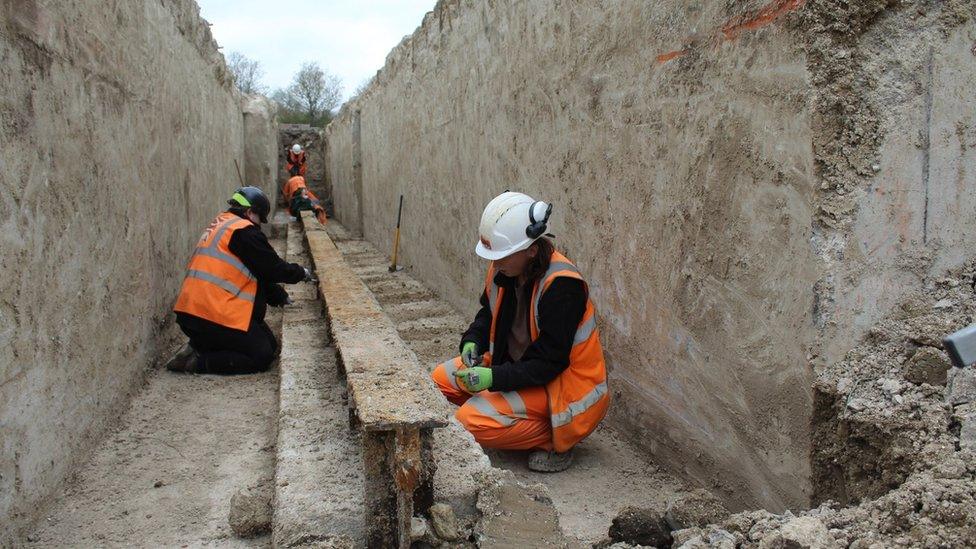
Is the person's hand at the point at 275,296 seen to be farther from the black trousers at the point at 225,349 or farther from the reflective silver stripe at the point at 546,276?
the reflective silver stripe at the point at 546,276

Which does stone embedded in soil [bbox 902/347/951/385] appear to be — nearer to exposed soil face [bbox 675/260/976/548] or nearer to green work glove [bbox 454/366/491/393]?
exposed soil face [bbox 675/260/976/548]

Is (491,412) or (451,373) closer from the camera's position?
(491,412)

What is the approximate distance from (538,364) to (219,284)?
2.45 meters

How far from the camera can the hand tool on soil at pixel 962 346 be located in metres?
1.17

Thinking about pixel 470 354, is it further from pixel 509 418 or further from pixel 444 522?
pixel 444 522

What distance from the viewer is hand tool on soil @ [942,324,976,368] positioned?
3.84 ft

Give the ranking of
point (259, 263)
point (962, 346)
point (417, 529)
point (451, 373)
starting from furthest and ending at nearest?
1. point (259, 263)
2. point (451, 373)
3. point (417, 529)
4. point (962, 346)

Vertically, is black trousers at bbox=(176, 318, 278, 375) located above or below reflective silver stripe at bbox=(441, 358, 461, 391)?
below

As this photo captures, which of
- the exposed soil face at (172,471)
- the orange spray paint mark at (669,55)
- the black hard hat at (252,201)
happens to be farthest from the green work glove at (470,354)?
the black hard hat at (252,201)

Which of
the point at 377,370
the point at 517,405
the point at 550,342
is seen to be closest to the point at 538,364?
the point at 550,342

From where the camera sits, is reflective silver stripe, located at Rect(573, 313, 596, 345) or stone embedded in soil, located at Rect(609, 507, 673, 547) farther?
reflective silver stripe, located at Rect(573, 313, 596, 345)

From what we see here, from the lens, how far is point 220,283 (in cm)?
446

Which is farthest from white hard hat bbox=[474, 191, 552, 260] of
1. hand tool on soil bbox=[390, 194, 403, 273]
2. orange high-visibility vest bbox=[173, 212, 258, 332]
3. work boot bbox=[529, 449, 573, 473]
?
hand tool on soil bbox=[390, 194, 403, 273]

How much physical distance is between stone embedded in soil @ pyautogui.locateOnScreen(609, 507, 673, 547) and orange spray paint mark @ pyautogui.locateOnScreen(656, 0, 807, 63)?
1.62m
